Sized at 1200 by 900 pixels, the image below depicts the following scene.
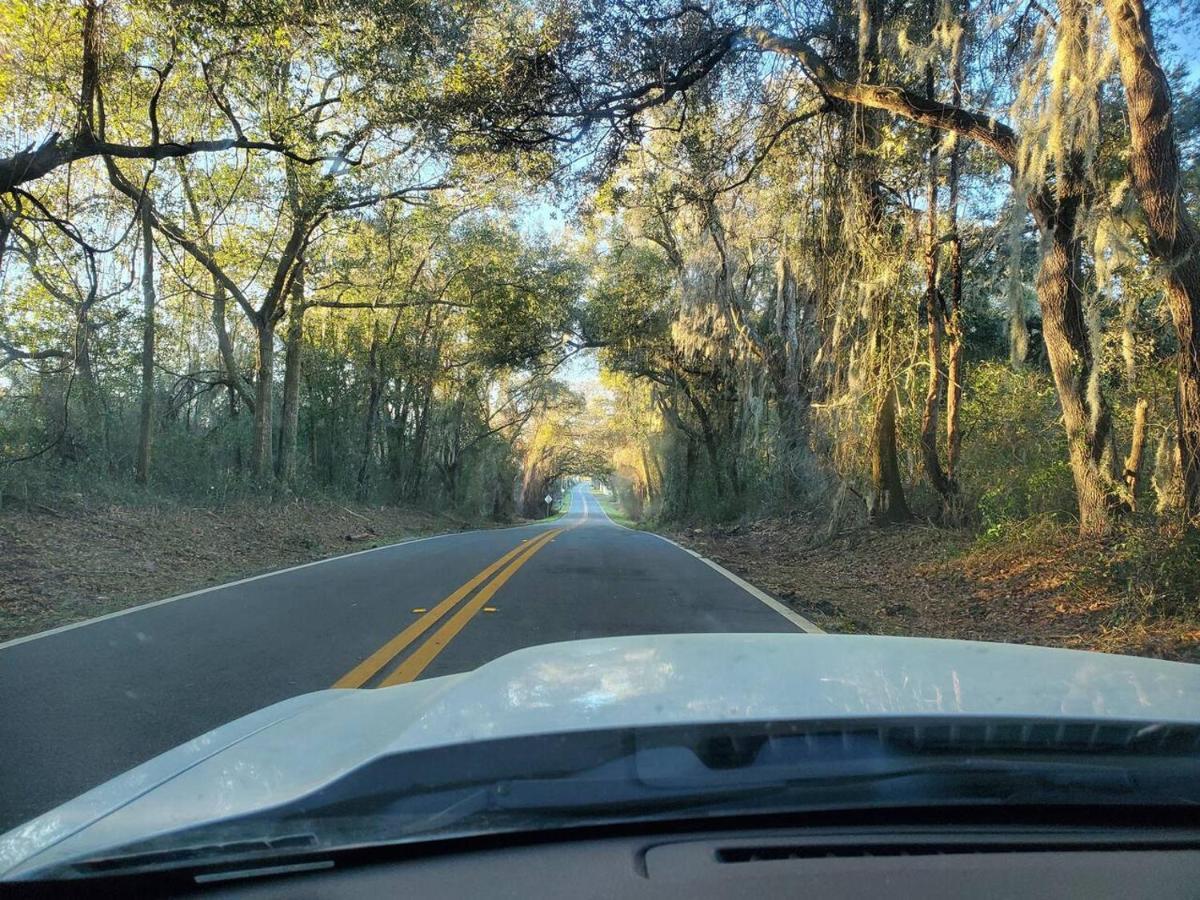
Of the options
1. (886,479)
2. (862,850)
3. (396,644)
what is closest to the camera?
(862,850)

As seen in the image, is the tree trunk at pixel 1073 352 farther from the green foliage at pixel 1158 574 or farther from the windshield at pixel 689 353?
the green foliage at pixel 1158 574

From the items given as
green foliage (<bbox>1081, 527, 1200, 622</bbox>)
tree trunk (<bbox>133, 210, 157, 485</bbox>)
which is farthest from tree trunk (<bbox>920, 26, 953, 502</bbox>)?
tree trunk (<bbox>133, 210, 157, 485</bbox>)

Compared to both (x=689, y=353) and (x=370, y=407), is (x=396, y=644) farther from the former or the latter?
(x=370, y=407)

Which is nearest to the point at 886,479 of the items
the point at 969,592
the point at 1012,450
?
the point at 1012,450

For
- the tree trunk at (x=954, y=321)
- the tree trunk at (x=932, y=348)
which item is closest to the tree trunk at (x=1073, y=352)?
the tree trunk at (x=954, y=321)

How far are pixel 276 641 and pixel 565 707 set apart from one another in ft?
18.7

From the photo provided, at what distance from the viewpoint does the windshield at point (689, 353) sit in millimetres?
2609

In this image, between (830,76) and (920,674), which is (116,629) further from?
(830,76)

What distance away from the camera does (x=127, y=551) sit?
14055 mm

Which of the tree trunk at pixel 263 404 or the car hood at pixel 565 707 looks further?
the tree trunk at pixel 263 404

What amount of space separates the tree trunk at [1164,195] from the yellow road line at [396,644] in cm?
752

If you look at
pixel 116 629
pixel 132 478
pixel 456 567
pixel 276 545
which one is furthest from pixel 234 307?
pixel 116 629

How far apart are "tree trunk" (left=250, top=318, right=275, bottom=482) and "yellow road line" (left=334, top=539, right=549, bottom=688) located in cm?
1257

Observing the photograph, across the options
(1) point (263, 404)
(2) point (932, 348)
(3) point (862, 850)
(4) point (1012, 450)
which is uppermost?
(1) point (263, 404)
